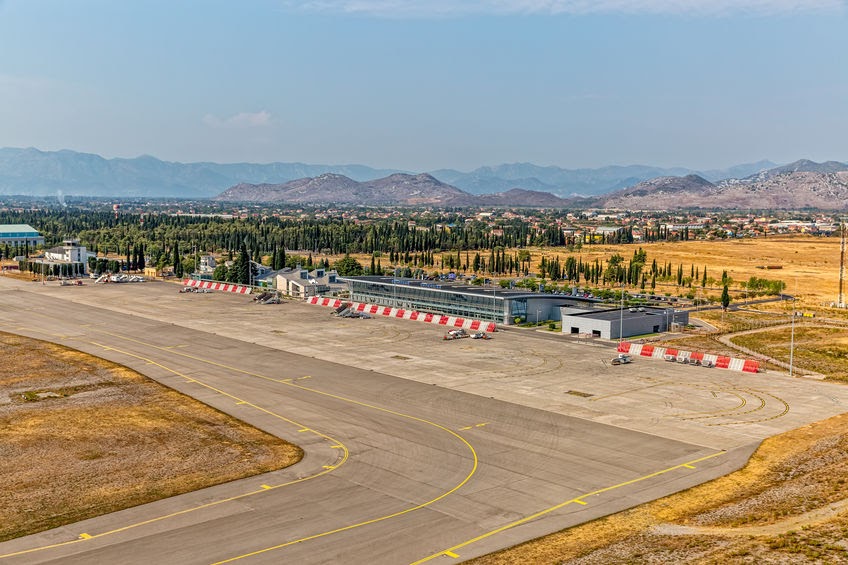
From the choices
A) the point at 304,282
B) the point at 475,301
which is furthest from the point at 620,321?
the point at 304,282

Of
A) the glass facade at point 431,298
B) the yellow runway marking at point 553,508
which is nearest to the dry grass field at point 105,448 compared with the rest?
the yellow runway marking at point 553,508

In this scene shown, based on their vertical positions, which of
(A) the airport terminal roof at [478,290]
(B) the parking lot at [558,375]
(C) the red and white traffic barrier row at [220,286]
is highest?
(A) the airport terminal roof at [478,290]

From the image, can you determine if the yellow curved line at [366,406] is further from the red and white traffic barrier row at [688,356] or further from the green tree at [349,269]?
the green tree at [349,269]

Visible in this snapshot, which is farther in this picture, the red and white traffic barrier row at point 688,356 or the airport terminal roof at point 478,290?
the airport terminal roof at point 478,290

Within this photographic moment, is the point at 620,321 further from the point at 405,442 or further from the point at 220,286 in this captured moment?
the point at 220,286

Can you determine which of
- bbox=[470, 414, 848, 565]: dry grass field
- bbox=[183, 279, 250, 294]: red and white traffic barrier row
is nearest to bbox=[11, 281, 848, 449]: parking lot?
bbox=[470, 414, 848, 565]: dry grass field

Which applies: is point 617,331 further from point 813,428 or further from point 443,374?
point 813,428
